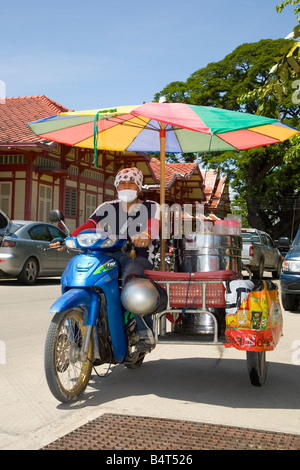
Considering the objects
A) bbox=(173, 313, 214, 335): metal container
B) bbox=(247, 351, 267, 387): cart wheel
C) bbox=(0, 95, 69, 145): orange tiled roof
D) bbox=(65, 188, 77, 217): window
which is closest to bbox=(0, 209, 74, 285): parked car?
bbox=(0, 95, 69, 145): orange tiled roof

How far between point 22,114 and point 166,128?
22.7 meters

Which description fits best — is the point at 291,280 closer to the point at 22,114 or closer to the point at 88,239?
the point at 88,239

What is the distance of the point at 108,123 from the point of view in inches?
263

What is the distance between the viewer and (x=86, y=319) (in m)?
4.67

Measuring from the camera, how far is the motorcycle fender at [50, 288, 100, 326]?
4.50 metres

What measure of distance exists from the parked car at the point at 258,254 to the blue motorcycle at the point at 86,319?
1436 cm

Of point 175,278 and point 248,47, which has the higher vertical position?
point 248,47

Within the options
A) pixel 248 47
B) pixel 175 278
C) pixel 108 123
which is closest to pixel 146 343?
pixel 175 278

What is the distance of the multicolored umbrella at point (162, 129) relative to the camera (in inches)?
196

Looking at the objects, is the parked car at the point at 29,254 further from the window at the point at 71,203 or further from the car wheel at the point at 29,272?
the window at the point at 71,203

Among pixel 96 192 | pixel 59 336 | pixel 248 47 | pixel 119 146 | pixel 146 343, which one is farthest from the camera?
pixel 248 47

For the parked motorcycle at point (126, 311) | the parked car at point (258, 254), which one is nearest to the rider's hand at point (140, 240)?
the parked motorcycle at point (126, 311)

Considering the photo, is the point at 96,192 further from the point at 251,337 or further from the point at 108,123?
the point at 251,337

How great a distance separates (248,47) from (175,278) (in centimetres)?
3617
